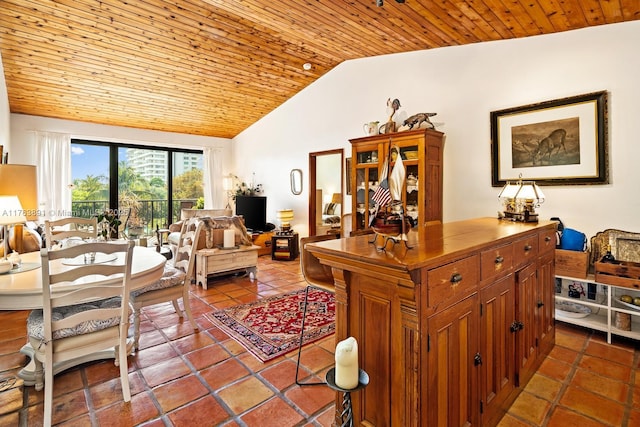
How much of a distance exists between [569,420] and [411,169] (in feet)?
8.84

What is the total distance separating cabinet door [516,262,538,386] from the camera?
6.24 ft

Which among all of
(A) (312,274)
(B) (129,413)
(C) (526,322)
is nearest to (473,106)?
(C) (526,322)

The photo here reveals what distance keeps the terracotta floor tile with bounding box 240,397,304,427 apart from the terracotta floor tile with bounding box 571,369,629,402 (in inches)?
72.0

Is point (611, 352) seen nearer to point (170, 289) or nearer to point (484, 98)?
point (484, 98)

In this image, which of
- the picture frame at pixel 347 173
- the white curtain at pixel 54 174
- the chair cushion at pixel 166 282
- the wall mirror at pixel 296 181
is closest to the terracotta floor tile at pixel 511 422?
the chair cushion at pixel 166 282

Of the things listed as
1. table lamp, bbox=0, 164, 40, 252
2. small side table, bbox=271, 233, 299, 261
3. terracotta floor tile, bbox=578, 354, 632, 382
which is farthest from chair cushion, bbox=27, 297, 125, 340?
small side table, bbox=271, 233, 299, 261

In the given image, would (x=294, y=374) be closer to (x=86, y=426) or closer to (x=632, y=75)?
(x=86, y=426)

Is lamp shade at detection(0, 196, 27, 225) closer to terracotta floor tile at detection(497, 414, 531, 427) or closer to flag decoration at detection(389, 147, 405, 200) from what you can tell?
flag decoration at detection(389, 147, 405, 200)

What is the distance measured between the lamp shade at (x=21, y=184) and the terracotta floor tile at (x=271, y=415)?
2146 mm

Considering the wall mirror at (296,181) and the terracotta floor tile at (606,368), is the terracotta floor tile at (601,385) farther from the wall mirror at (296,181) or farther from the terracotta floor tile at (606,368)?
the wall mirror at (296,181)

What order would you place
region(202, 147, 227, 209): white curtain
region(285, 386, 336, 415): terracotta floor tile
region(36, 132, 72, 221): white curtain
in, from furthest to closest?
region(202, 147, 227, 209): white curtain < region(36, 132, 72, 221): white curtain < region(285, 386, 336, 415): terracotta floor tile

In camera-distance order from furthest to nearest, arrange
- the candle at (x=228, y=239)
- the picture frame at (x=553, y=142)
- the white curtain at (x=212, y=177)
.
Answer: the white curtain at (x=212, y=177), the candle at (x=228, y=239), the picture frame at (x=553, y=142)

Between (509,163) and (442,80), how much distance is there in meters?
1.33

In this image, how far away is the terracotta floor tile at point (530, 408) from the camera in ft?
5.88
